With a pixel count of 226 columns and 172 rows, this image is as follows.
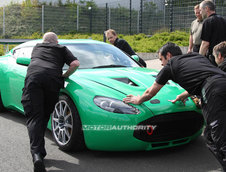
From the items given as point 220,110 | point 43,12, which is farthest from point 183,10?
point 220,110

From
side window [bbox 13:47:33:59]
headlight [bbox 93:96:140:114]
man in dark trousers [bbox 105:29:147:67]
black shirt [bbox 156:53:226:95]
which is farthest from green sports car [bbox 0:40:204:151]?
man in dark trousers [bbox 105:29:147:67]

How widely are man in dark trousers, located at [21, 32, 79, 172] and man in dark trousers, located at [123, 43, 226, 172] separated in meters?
1.13

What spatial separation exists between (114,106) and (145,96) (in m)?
0.36

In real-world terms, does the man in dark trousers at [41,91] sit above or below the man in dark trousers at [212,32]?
below

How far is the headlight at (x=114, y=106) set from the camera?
3973 mm

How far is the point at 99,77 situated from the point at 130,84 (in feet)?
1.36

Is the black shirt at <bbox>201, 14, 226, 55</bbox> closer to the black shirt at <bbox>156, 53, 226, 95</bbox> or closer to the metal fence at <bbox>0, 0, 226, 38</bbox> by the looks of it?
the black shirt at <bbox>156, 53, 226, 95</bbox>

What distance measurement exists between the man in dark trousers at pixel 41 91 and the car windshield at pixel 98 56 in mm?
1017

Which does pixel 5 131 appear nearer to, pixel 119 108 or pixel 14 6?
pixel 119 108

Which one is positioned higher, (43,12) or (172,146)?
(43,12)

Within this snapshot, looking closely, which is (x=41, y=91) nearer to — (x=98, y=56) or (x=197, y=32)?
(x=98, y=56)

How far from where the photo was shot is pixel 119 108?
13.1 ft

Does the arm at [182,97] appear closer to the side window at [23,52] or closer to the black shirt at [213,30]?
the black shirt at [213,30]

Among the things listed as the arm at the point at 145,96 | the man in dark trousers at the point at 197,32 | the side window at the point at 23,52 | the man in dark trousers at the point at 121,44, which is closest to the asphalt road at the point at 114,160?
the arm at the point at 145,96
